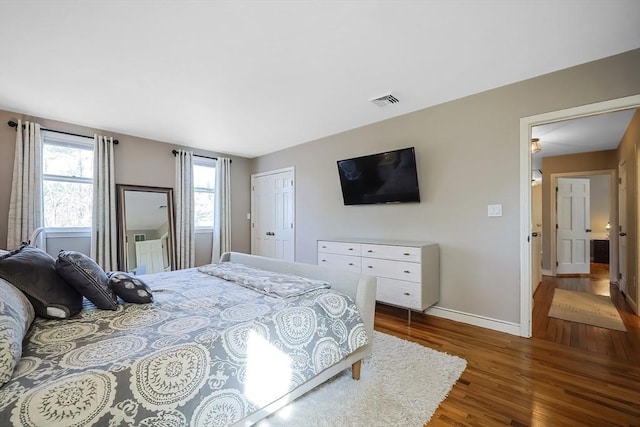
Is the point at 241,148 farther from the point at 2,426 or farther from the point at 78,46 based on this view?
the point at 2,426

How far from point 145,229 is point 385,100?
3919 millimetres

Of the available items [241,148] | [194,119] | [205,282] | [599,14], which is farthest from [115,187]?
[599,14]

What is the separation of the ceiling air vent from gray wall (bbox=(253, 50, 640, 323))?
459mm

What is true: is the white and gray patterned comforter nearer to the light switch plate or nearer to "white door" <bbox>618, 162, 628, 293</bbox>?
the light switch plate

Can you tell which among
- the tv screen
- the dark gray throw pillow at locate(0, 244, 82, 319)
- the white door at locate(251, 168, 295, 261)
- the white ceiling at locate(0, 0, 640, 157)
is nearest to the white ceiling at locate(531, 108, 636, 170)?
the white ceiling at locate(0, 0, 640, 157)

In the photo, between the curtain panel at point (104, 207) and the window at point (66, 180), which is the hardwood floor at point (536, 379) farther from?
the window at point (66, 180)

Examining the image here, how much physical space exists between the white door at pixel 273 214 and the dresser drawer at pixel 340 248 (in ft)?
4.02

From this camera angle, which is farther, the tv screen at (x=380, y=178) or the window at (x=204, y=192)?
the window at (x=204, y=192)

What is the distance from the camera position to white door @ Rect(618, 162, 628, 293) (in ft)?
13.0

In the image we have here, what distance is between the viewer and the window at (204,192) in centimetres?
505

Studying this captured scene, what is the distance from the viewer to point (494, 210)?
9.46 feet

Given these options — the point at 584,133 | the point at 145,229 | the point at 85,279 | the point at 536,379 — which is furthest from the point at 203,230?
the point at 584,133

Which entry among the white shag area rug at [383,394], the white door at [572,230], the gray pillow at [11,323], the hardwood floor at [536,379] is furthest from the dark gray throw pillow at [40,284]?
the white door at [572,230]

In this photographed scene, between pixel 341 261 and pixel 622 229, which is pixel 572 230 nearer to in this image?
pixel 622 229
